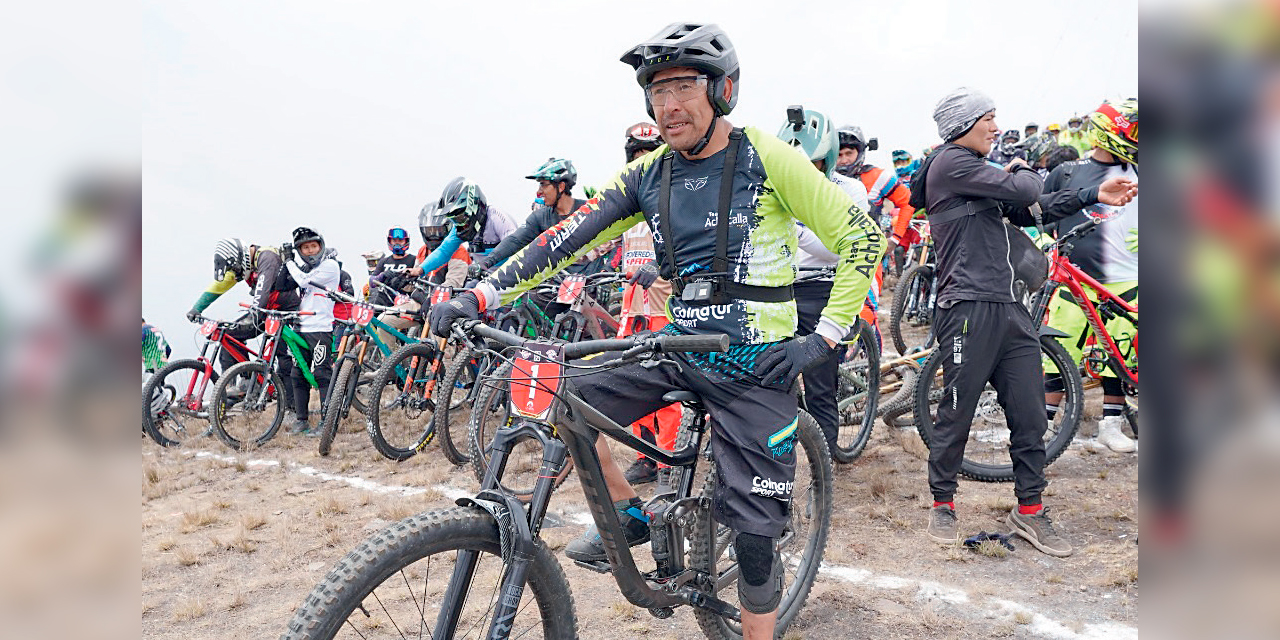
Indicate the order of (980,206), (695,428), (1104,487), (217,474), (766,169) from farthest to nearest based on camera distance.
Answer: (217,474) < (1104,487) < (980,206) < (695,428) < (766,169)

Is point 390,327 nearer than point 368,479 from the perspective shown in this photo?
No

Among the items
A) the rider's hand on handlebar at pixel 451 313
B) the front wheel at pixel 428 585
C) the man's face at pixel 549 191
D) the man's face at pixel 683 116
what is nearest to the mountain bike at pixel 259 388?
the man's face at pixel 549 191

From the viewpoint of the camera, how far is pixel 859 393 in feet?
22.3

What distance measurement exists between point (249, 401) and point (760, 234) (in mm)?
8227

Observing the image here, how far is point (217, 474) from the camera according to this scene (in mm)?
7941

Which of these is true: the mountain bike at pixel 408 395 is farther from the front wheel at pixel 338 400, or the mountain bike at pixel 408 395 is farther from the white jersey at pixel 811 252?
the white jersey at pixel 811 252

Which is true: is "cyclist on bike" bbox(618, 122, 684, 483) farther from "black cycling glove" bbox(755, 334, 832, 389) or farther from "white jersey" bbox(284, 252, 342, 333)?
"white jersey" bbox(284, 252, 342, 333)

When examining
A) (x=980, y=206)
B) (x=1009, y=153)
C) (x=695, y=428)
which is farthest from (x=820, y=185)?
(x=1009, y=153)

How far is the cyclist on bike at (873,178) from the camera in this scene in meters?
7.94

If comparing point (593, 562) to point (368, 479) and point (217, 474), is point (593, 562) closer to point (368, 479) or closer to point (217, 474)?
point (368, 479)

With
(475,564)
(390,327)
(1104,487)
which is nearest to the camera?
(475,564)

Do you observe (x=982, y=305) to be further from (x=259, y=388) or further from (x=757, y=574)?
(x=259, y=388)
